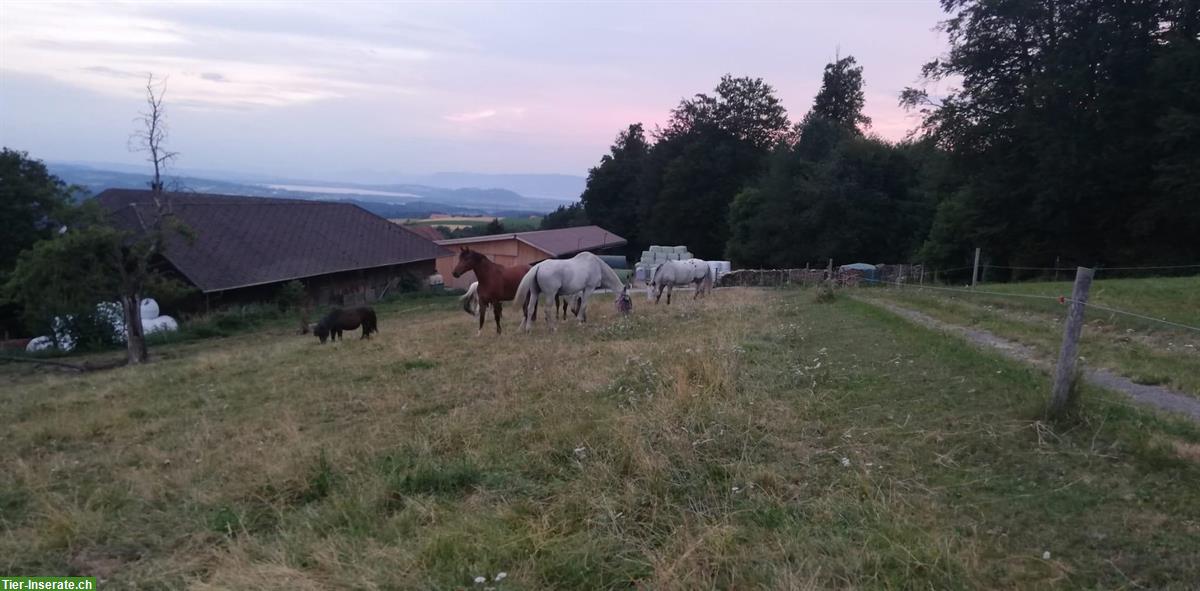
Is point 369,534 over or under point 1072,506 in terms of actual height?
under

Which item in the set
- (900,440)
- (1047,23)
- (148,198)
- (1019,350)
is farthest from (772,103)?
(900,440)

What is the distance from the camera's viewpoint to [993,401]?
654cm

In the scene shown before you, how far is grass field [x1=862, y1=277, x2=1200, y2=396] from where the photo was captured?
320 inches

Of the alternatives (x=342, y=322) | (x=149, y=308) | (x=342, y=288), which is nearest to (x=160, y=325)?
(x=149, y=308)

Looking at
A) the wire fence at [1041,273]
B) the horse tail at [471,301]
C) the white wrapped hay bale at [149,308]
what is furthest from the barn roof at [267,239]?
the wire fence at [1041,273]

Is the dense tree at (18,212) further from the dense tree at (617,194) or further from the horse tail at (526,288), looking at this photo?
the dense tree at (617,194)

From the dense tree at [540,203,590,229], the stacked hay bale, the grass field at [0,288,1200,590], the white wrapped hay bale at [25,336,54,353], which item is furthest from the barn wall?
the dense tree at [540,203,590,229]

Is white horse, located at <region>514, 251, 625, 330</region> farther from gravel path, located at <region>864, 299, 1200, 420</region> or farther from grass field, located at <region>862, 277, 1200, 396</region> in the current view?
grass field, located at <region>862, 277, 1200, 396</region>

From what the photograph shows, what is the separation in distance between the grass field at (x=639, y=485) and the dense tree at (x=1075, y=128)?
21.9m

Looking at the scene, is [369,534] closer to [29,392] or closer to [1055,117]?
[29,392]

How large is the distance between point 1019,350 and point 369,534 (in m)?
8.43

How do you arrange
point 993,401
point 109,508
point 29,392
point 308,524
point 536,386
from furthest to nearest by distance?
point 29,392 < point 536,386 < point 993,401 < point 109,508 < point 308,524

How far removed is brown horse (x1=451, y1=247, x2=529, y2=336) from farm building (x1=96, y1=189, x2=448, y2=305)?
1855 cm

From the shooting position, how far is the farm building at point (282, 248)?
33.4 m
